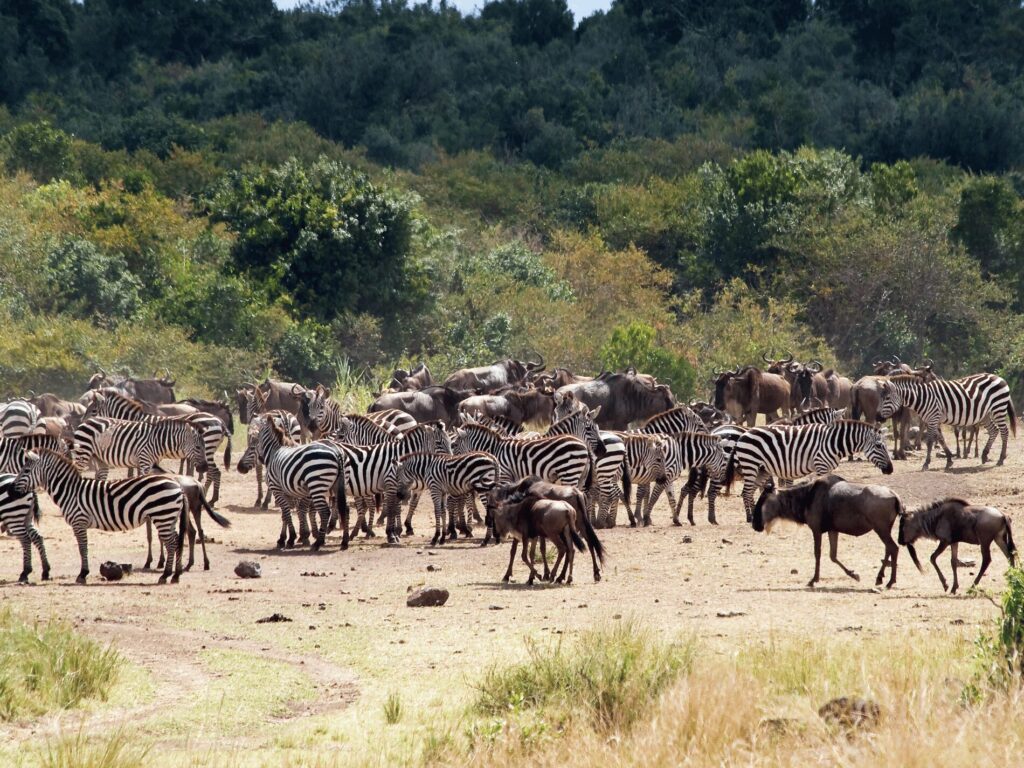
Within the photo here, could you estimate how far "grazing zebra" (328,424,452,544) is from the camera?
746 inches

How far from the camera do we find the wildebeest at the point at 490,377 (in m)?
30.5

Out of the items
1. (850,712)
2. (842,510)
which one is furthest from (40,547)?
(850,712)

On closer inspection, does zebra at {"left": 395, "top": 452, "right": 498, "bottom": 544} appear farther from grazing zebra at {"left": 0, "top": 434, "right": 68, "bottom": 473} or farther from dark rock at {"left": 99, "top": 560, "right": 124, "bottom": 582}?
grazing zebra at {"left": 0, "top": 434, "right": 68, "bottom": 473}

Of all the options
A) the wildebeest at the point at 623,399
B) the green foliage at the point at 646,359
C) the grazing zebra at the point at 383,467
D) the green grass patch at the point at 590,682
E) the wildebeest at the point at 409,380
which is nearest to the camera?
the green grass patch at the point at 590,682

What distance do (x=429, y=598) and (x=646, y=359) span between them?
20.0 m

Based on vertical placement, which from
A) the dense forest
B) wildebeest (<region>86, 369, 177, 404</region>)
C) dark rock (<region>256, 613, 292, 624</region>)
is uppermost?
the dense forest

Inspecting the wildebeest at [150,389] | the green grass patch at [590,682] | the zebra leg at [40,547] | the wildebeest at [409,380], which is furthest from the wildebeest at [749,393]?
the green grass patch at [590,682]

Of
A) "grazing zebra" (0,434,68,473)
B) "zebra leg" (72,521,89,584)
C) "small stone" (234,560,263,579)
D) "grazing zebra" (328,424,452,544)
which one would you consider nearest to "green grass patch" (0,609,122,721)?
"zebra leg" (72,521,89,584)

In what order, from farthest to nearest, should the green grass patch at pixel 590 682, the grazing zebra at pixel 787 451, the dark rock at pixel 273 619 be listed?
the grazing zebra at pixel 787 451
the dark rock at pixel 273 619
the green grass patch at pixel 590 682

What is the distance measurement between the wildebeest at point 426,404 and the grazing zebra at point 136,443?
4364 millimetres

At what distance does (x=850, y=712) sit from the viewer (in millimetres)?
8430

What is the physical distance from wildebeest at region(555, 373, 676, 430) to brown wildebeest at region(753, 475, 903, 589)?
41.7 ft

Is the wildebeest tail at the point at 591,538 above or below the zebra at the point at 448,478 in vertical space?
below

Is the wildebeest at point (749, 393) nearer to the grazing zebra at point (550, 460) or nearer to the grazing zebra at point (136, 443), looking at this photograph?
the grazing zebra at point (550, 460)
